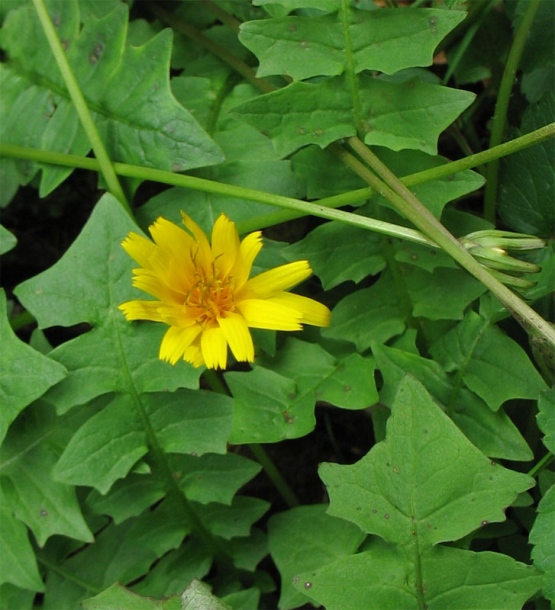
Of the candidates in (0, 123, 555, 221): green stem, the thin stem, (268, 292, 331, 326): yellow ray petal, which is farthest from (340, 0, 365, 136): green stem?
(268, 292, 331, 326): yellow ray petal

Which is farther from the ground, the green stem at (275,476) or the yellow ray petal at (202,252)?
the yellow ray petal at (202,252)

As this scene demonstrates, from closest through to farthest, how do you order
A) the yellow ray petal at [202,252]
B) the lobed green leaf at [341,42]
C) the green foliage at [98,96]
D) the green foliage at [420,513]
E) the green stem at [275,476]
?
the green foliage at [420,513] → the lobed green leaf at [341,42] → the yellow ray petal at [202,252] → the green foliage at [98,96] → the green stem at [275,476]

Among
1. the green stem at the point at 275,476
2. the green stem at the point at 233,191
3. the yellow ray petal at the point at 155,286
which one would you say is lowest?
the green stem at the point at 275,476

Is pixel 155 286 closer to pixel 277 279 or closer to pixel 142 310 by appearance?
pixel 142 310

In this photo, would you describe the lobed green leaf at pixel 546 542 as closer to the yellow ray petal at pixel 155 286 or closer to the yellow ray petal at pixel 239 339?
the yellow ray petal at pixel 239 339

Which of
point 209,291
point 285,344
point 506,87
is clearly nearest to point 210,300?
point 209,291

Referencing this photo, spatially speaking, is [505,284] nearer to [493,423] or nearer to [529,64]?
[493,423]

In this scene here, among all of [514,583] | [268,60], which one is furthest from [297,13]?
[514,583]

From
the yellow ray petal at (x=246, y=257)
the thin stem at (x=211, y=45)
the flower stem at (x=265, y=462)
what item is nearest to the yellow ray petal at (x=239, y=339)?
the yellow ray petal at (x=246, y=257)
